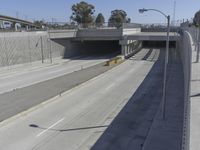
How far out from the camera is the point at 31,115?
21141mm

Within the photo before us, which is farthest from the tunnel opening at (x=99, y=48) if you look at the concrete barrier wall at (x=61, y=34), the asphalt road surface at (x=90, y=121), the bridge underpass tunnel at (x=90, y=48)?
the asphalt road surface at (x=90, y=121)

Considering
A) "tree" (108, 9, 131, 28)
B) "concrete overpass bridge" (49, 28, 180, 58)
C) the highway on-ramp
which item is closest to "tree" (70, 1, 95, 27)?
"tree" (108, 9, 131, 28)

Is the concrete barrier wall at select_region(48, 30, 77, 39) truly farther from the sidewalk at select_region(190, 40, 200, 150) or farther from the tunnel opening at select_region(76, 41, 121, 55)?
the sidewalk at select_region(190, 40, 200, 150)

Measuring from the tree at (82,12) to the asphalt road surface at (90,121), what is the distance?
81.1 meters

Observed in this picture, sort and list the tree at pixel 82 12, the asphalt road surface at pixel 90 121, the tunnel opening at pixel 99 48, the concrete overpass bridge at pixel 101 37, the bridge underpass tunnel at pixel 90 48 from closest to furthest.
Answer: the asphalt road surface at pixel 90 121, the concrete overpass bridge at pixel 101 37, the bridge underpass tunnel at pixel 90 48, the tunnel opening at pixel 99 48, the tree at pixel 82 12

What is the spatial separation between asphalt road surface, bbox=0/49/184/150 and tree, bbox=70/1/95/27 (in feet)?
266

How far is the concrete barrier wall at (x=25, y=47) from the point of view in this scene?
4538 centimetres

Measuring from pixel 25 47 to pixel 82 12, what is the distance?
62.5 metres

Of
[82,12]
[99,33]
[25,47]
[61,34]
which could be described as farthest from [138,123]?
[82,12]

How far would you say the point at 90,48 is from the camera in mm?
75750

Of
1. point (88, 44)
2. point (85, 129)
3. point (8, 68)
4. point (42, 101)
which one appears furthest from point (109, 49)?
point (85, 129)

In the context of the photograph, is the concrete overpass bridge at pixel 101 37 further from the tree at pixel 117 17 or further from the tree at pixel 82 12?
the tree at pixel 117 17

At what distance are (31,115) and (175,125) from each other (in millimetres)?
10002

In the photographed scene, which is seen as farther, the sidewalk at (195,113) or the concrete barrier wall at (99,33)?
the concrete barrier wall at (99,33)
